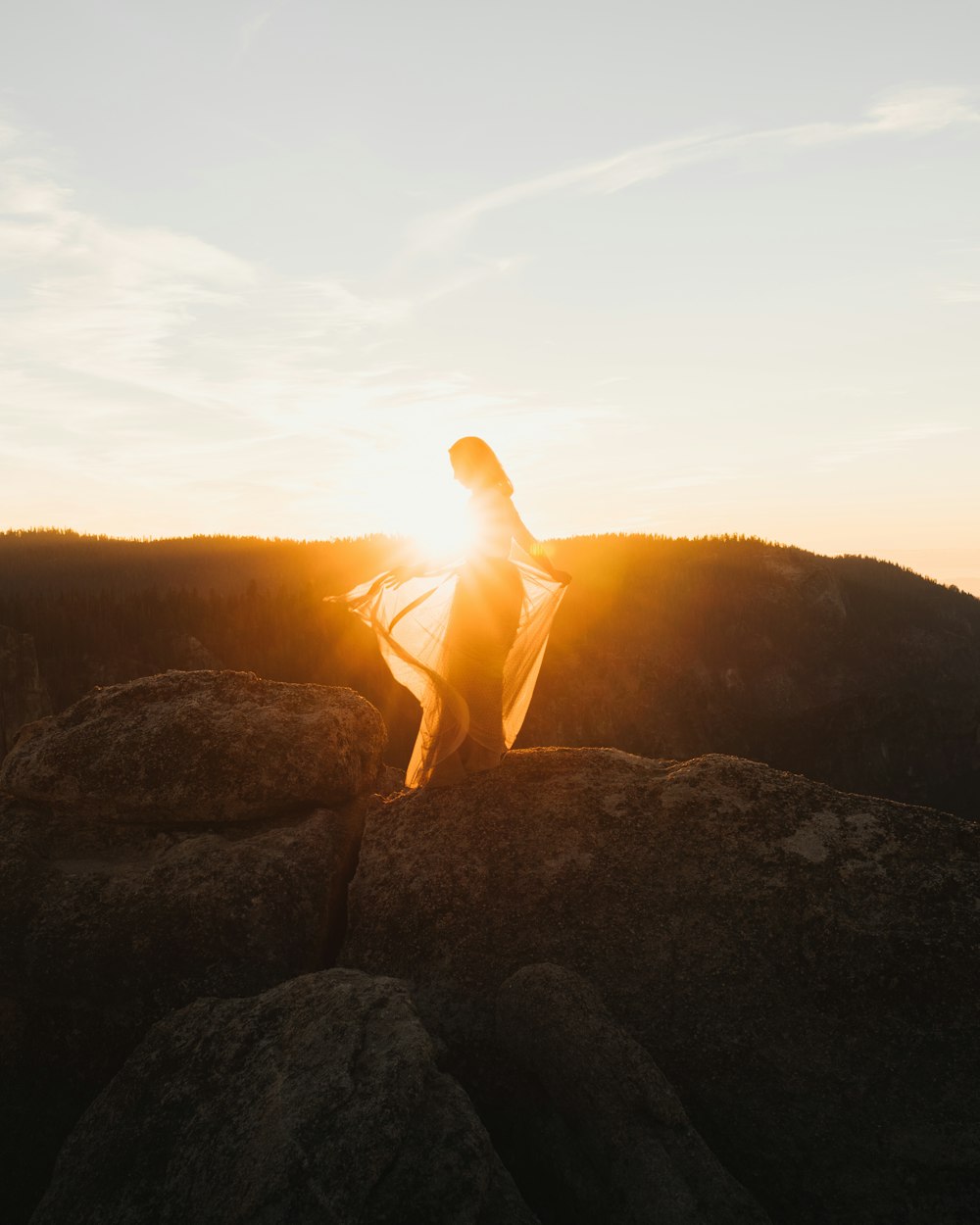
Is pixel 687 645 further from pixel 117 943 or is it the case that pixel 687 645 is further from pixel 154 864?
pixel 117 943

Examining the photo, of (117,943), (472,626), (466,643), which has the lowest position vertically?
(117,943)

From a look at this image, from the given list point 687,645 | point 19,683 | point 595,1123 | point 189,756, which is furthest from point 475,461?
point 687,645

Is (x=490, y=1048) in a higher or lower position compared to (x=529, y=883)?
lower

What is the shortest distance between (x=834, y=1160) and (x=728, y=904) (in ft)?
5.84

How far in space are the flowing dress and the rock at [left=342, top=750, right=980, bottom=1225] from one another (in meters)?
0.70

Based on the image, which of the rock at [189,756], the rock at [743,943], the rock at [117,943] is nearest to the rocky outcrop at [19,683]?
the rock at [189,756]

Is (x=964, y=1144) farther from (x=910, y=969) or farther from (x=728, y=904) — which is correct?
(x=728, y=904)

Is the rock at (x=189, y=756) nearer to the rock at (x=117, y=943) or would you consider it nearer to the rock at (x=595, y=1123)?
the rock at (x=117, y=943)

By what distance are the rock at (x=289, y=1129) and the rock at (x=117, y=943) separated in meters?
1.24

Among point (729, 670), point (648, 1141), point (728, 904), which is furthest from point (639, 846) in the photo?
point (729, 670)

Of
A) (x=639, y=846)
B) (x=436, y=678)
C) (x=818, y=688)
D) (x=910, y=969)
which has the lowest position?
(x=818, y=688)

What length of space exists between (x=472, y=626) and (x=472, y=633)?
0.23ft

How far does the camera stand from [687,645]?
108438 mm

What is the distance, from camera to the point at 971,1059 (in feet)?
19.6
